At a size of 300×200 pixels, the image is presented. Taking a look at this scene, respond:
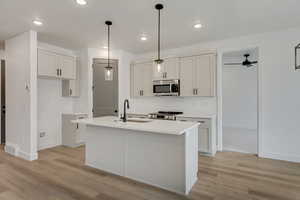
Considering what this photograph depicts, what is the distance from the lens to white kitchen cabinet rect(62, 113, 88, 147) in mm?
4426

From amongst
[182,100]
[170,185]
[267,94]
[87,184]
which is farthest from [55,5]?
[267,94]

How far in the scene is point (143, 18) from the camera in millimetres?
2949

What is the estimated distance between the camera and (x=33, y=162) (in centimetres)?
338

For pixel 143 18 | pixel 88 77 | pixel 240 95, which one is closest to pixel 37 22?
pixel 88 77

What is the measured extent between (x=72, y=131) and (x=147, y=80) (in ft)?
8.06

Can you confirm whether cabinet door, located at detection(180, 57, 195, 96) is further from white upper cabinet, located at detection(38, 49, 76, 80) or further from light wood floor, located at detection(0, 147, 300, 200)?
white upper cabinet, located at detection(38, 49, 76, 80)

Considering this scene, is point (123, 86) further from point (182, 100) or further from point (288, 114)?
point (288, 114)

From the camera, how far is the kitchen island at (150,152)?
2.25 m

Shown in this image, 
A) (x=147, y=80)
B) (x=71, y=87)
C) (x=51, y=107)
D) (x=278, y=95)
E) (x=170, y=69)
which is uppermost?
(x=170, y=69)

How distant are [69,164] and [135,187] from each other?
1.61m

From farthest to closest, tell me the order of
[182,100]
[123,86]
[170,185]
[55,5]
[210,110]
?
[123,86], [182,100], [210,110], [55,5], [170,185]

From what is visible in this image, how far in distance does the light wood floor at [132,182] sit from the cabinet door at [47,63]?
1.96m

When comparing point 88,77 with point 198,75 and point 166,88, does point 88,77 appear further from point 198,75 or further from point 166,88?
point 198,75

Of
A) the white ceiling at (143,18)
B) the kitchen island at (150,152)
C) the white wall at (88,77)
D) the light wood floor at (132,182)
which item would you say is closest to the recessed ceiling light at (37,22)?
the white ceiling at (143,18)
